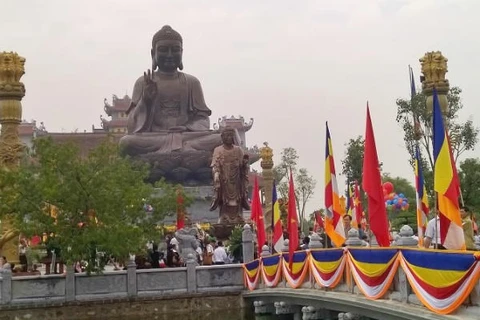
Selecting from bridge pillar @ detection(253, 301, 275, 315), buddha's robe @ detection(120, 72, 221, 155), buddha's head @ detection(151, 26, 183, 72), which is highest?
buddha's head @ detection(151, 26, 183, 72)

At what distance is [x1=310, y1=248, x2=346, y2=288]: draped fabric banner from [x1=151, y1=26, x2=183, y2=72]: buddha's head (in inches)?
929

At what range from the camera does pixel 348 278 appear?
10961mm

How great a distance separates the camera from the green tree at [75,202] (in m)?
16.4

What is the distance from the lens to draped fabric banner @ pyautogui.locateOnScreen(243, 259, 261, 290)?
1606 centimetres

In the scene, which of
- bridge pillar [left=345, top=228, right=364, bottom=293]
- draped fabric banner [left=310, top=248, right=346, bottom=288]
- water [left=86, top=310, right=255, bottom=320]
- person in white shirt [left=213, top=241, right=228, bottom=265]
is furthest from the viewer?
person in white shirt [left=213, top=241, right=228, bottom=265]

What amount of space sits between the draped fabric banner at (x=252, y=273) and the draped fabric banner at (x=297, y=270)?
2204mm

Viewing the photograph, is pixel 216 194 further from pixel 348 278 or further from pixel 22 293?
pixel 348 278

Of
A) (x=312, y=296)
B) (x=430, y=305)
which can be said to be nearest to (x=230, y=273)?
(x=312, y=296)

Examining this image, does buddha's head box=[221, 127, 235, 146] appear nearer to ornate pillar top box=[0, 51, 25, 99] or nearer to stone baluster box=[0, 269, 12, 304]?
ornate pillar top box=[0, 51, 25, 99]

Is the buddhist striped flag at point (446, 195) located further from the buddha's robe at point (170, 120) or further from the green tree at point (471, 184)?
the buddha's robe at point (170, 120)

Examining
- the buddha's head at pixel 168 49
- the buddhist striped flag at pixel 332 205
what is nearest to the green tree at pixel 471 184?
the buddha's head at pixel 168 49

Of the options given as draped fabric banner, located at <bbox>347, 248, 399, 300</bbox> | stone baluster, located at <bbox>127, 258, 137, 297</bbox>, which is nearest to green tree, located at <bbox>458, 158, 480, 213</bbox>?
stone baluster, located at <bbox>127, 258, 137, 297</bbox>

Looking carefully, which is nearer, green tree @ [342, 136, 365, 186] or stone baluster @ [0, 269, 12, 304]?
stone baluster @ [0, 269, 12, 304]

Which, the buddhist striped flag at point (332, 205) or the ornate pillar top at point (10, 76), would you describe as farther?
the ornate pillar top at point (10, 76)
